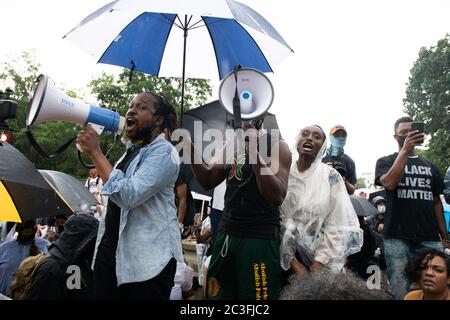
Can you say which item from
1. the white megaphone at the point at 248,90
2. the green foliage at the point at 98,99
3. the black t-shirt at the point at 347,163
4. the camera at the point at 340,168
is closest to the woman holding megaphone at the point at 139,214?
the white megaphone at the point at 248,90

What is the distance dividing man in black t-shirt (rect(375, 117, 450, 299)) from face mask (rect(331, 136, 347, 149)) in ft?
1.64

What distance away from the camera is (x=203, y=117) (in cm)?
493

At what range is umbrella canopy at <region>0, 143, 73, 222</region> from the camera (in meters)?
3.43

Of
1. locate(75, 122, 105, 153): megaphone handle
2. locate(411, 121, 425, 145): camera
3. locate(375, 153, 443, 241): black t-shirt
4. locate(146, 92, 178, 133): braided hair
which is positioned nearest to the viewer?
locate(75, 122, 105, 153): megaphone handle

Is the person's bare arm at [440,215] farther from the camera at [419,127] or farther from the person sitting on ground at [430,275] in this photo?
the person sitting on ground at [430,275]

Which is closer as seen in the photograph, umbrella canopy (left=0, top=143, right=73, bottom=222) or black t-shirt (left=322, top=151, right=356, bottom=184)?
umbrella canopy (left=0, top=143, right=73, bottom=222)

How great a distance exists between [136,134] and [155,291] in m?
0.83

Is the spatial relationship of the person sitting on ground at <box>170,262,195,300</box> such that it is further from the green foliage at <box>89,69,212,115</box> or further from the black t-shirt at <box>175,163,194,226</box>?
the green foliage at <box>89,69,212,115</box>

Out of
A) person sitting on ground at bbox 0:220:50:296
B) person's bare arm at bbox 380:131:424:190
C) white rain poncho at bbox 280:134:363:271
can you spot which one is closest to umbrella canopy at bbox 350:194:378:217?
person's bare arm at bbox 380:131:424:190

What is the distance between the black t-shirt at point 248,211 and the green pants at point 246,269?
0.15 ft

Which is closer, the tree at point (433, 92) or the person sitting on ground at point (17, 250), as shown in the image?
the person sitting on ground at point (17, 250)

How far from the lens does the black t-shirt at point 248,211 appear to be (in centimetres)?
286

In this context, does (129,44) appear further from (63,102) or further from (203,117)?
(63,102)
